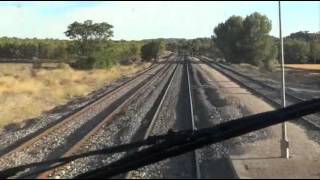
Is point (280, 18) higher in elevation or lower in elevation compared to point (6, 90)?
higher

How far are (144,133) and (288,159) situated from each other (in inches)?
231

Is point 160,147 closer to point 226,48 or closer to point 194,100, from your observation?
point 194,100

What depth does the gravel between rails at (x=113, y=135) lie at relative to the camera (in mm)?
11094

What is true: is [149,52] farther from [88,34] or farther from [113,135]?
[113,135]

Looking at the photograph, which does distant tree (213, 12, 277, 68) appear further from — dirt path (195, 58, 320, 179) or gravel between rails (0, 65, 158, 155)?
dirt path (195, 58, 320, 179)

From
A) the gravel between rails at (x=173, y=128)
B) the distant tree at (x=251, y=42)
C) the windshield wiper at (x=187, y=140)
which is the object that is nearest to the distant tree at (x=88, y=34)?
the distant tree at (x=251, y=42)

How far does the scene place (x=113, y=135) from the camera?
16.2 meters

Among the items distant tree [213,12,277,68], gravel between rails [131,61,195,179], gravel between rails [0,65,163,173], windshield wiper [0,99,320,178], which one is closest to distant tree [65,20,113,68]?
distant tree [213,12,277,68]

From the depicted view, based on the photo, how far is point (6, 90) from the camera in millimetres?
34812

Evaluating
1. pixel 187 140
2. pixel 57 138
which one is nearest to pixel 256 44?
pixel 57 138

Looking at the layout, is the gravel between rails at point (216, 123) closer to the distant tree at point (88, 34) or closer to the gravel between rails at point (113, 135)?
the gravel between rails at point (113, 135)

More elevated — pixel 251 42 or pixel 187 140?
pixel 187 140

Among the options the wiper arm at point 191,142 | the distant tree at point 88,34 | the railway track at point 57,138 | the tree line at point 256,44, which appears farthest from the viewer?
the tree line at point 256,44

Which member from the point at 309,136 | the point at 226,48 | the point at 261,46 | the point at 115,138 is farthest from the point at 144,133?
the point at 226,48
